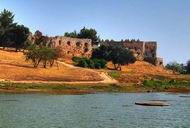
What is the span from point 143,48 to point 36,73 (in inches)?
2869

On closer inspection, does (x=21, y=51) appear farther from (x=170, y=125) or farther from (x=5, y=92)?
(x=170, y=125)

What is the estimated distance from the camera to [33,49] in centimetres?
10656

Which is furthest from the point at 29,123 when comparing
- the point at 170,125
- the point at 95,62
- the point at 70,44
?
the point at 70,44

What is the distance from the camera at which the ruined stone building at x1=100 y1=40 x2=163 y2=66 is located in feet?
539

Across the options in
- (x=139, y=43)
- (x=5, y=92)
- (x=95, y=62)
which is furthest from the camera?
(x=139, y=43)

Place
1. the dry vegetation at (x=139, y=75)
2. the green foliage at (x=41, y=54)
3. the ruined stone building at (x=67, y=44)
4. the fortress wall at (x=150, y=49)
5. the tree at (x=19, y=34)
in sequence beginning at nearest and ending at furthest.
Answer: the green foliage at (x=41, y=54) → the dry vegetation at (x=139, y=75) → the tree at (x=19, y=34) → the ruined stone building at (x=67, y=44) → the fortress wall at (x=150, y=49)

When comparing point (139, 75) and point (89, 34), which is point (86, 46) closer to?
point (89, 34)

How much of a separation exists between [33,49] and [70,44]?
147ft

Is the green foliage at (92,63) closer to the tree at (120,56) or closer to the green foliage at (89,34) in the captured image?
the tree at (120,56)

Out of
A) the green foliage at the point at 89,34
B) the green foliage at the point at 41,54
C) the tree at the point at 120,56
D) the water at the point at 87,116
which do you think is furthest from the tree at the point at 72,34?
the water at the point at 87,116

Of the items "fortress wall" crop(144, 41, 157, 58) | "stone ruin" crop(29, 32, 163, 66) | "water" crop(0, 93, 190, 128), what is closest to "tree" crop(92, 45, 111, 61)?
"stone ruin" crop(29, 32, 163, 66)

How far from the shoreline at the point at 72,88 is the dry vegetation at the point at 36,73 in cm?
749

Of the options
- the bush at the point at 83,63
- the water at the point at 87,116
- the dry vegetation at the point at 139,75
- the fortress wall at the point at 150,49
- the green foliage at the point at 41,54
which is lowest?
the water at the point at 87,116

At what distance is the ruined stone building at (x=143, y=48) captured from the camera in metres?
164
